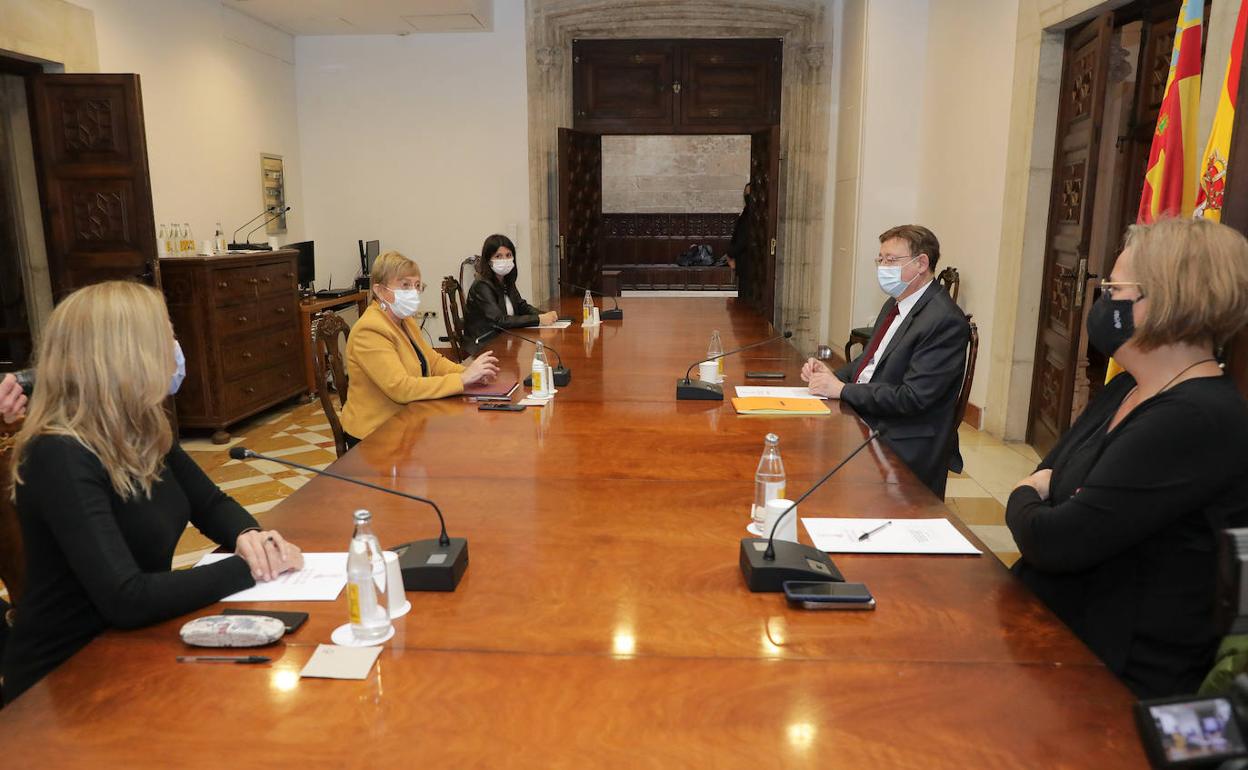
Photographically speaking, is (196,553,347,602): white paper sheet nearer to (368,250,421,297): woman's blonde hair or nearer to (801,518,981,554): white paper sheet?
(801,518,981,554): white paper sheet

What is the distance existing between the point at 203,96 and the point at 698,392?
527 cm

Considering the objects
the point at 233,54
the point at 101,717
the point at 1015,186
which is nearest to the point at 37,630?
the point at 101,717

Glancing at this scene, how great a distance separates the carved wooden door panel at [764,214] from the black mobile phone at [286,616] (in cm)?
659

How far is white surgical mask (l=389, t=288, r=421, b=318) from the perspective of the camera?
334 centimetres

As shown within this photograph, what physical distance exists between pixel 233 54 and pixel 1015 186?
6.01m

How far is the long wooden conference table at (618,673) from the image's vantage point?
108 cm

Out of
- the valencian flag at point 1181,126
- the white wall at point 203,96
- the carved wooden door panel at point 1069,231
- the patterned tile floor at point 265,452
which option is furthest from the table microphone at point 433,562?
the white wall at point 203,96

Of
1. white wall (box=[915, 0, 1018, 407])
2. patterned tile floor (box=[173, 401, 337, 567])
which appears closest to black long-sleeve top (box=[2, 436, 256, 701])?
patterned tile floor (box=[173, 401, 337, 567])

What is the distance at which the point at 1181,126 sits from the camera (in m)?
3.26

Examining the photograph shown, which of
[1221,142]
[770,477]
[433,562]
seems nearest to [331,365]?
[433,562]

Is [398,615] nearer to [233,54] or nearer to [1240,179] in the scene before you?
[1240,179]

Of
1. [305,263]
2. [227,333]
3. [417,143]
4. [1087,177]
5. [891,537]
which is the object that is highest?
[417,143]

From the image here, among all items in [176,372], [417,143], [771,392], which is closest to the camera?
[176,372]

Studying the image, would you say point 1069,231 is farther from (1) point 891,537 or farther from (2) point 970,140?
(1) point 891,537
